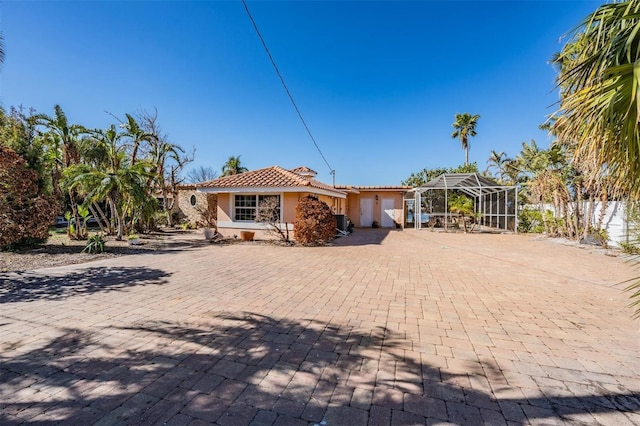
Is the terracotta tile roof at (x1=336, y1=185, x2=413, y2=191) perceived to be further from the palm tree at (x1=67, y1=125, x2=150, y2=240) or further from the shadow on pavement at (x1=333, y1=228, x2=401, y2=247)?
the palm tree at (x1=67, y1=125, x2=150, y2=240)

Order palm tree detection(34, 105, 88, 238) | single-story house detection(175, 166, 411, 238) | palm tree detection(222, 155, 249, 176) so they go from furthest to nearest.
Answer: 1. palm tree detection(222, 155, 249, 176)
2. single-story house detection(175, 166, 411, 238)
3. palm tree detection(34, 105, 88, 238)

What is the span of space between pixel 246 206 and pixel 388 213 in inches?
523

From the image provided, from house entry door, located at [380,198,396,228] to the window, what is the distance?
1254 centimetres

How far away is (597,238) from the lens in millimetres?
11773

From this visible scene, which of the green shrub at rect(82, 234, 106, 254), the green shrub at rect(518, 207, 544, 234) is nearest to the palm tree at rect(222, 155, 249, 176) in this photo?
the green shrub at rect(82, 234, 106, 254)

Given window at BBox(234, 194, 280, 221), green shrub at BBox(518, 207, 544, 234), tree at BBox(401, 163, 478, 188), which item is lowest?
green shrub at BBox(518, 207, 544, 234)

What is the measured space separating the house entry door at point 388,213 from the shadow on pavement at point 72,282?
19.1 m

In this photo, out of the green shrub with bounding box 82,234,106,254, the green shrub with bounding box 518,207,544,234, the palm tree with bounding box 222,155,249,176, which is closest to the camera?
the green shrub with bounding box 82,234,106,254

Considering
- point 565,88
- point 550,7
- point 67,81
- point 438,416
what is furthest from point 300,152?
point 438,416

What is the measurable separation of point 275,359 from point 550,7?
44.3ft

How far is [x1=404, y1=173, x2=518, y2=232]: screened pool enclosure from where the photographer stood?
752 inches

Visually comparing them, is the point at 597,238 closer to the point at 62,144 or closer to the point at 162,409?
the point at 162,409

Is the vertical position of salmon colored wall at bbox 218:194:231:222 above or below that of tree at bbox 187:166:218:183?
below

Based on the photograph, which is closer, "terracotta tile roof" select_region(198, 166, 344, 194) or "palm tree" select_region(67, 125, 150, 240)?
"palm tree" select_region(67, 125, 150, 240)
